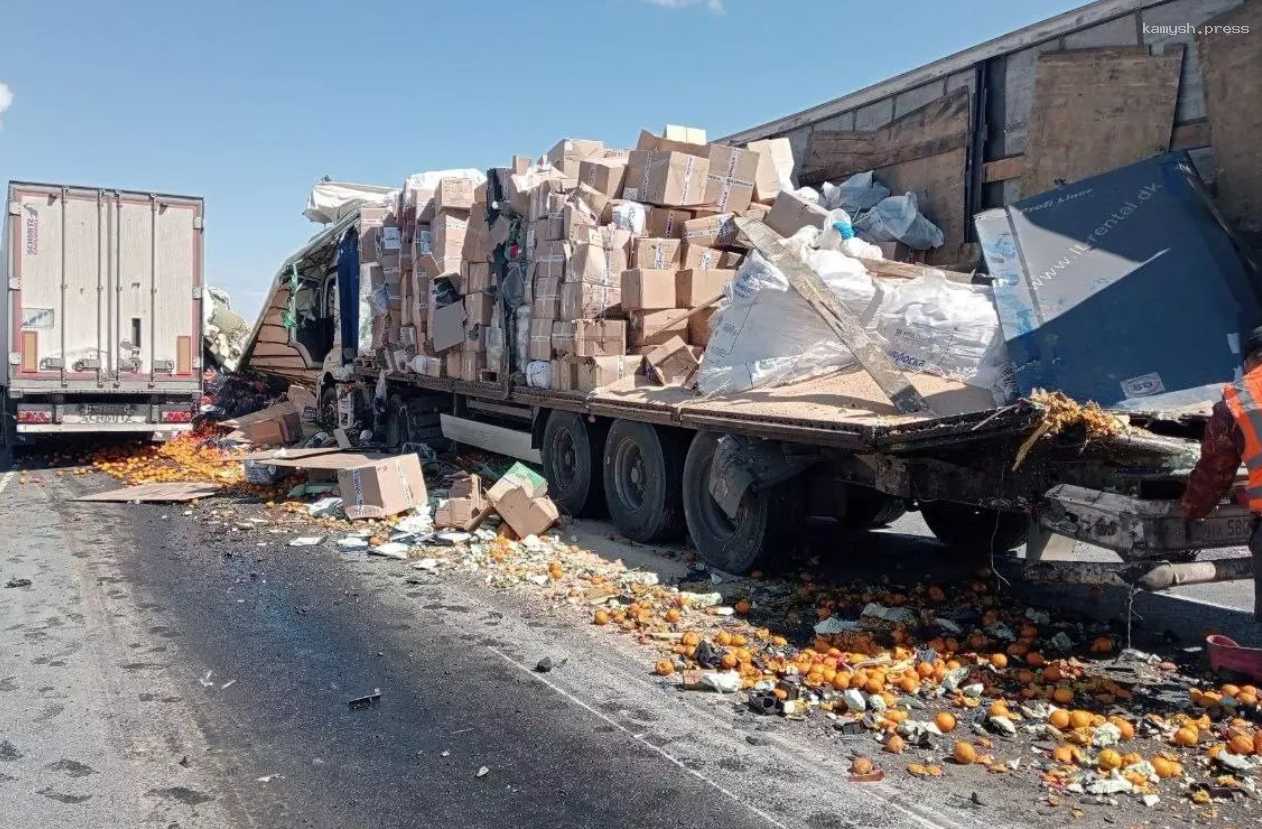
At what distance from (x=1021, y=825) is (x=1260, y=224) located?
4352mm

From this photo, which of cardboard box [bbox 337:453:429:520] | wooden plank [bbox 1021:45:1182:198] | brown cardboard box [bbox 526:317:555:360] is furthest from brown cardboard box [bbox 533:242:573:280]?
wooden plank [bbox 1021:45:1182:198]

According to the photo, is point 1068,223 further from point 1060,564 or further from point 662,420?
point 662,420

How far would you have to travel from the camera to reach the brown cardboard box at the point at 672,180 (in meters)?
9.02

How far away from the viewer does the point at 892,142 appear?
10.4 meters

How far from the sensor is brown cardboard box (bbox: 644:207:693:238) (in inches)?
359

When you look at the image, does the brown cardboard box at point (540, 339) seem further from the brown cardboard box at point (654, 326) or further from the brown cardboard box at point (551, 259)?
the brown cardboard box at point (654, 326)

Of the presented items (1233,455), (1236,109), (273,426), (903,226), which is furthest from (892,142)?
(273,426)

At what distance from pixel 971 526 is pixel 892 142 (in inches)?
180

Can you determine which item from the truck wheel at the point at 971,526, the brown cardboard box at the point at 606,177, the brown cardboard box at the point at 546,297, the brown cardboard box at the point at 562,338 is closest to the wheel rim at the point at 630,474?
the brown cardboard box at the point at 562,338

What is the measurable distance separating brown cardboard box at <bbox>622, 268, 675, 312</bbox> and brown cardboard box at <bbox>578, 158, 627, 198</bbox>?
3.43 feet

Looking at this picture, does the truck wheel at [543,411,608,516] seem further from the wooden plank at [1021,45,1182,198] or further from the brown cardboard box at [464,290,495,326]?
the wooden plank at [1021,45,1182,198]

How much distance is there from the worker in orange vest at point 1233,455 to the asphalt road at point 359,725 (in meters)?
1.77

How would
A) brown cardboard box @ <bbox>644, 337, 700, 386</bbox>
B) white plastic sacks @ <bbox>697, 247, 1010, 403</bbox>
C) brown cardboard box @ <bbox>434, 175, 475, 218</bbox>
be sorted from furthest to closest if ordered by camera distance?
brown cardboard box @ <bbox>434, 175, 475, 218</bbox>, brown cardboard box @ <bbox>644, 337, 700, 386</bbox>, white plastic sacks @ <bbox>697, 247, 1010, 403</bbox>

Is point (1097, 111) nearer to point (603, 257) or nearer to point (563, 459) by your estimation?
point (603, 257)
